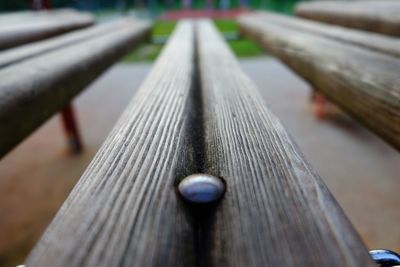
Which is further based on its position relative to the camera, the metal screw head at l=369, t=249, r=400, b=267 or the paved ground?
the paved ground

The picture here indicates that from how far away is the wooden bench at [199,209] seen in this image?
0.29 meters

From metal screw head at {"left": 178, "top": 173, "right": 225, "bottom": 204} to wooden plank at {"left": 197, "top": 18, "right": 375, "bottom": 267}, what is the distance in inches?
0.5

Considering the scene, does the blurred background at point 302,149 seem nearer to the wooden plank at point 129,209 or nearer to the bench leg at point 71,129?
the bench leg at point 71,129

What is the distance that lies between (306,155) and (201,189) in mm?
2262

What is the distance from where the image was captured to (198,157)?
1.52ft

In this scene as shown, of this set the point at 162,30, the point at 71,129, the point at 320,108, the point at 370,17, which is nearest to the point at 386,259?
the point at 370,17

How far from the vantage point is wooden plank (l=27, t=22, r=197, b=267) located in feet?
0.95

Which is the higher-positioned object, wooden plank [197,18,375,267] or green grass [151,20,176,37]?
wooden plank [197,18,375,267]

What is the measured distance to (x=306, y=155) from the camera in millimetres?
2482

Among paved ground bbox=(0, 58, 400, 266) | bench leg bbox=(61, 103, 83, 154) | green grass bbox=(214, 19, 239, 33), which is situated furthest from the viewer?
green grass bbox=(214, 19, 239, 33)

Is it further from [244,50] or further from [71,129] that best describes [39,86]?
[244,50]

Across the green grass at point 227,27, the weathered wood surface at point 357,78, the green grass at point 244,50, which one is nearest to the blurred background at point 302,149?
the weathered wood surface at point 357,78

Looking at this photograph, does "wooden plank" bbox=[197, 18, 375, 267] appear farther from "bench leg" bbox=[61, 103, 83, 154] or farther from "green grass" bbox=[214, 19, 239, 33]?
"green grass" bbox=[214, 19, 239, 33]

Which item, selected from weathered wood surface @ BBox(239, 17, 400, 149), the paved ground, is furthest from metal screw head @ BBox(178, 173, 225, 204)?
the paved ground
